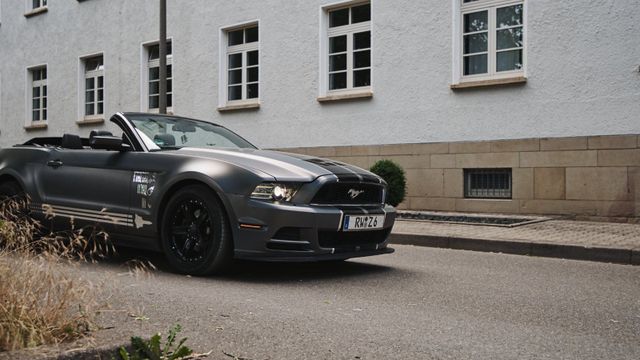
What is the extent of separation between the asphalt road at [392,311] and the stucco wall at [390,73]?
4598 millimetres

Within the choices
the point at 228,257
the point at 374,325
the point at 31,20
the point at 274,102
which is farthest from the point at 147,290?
the point at 31,20

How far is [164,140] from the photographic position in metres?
6.46

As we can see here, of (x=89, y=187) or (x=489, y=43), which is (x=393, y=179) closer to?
(x=489, y=43)

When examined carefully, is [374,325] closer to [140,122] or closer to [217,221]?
[217,221]

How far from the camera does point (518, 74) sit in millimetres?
11484

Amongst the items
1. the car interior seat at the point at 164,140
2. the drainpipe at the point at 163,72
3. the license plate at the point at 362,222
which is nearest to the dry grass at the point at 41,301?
the license plate at the point at 362,222

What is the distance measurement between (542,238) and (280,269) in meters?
3.63

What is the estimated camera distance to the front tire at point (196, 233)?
5551mm

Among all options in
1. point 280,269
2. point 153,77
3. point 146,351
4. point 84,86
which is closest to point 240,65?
point 153,77

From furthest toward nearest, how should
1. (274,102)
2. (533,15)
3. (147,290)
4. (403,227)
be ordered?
1. (274,102)
2. (533,15)
3. (403,227)
4. (147,290)

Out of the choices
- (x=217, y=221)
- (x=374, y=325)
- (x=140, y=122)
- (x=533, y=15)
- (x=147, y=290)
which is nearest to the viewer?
(x=374, y=325)

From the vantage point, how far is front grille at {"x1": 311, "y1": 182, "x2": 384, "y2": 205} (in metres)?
5.61

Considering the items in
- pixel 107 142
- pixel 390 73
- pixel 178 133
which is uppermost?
pixel 390 73

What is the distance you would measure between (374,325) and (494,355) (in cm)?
84
